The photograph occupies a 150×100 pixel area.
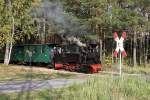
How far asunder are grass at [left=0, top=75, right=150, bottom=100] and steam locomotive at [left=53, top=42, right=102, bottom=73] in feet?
53.3

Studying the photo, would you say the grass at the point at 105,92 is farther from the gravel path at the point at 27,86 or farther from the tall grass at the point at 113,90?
the gravel path at the point at 27,86

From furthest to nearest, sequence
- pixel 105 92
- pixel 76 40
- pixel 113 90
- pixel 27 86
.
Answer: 1. pixel 76 40
2. pixel 27 86
3. pixel 113 90
4. pixel 105 92

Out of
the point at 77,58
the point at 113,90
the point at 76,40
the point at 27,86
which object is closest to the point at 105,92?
the point at 113,90

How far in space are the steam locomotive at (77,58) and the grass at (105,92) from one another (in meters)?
16.2

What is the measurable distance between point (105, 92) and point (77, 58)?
64.4ft

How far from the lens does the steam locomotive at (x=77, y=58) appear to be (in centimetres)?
3462

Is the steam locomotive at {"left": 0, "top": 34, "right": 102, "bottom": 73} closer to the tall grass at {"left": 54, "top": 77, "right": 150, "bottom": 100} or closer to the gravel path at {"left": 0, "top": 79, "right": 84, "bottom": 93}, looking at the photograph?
the gravel path at {"left": 0, "top": 79, "right": 84, "bottom": 93}

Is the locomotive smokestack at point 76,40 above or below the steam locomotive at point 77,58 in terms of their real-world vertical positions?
above

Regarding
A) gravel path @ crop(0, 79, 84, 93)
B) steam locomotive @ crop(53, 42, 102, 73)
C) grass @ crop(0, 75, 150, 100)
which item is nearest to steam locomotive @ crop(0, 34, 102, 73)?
steam locomotive @ crop(53, 42, 102, 73)

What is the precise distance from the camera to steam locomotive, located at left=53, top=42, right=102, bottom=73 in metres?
34.6

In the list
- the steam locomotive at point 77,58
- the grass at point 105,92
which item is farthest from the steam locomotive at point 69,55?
the grass at point 105,92

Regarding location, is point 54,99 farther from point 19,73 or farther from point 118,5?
point 118,5

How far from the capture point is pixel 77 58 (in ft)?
114

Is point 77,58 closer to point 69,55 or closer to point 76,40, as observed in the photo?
point 69,55
